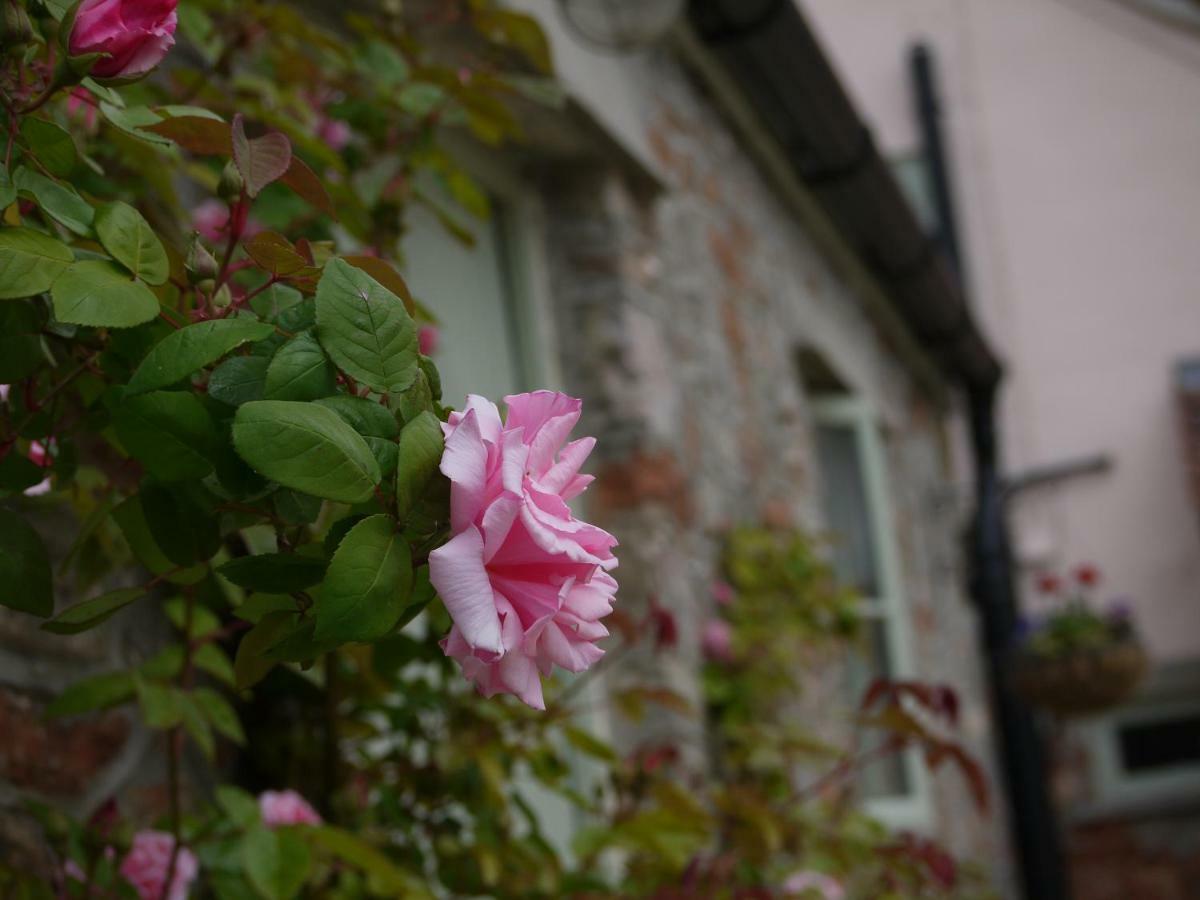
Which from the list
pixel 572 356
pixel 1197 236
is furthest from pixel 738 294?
pixel 1197 236

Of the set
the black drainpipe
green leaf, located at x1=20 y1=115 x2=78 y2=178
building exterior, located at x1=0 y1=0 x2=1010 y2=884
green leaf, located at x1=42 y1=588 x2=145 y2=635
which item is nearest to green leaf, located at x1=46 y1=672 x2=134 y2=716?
building exterior, located at x1=0 y1=0 x2=1010 y2=884

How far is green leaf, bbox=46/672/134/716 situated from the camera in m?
1.33

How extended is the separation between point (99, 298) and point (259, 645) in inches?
7.6

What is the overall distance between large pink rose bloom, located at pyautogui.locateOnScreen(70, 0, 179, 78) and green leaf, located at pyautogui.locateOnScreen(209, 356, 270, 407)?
7.7 inches

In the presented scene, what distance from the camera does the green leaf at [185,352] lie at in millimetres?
722

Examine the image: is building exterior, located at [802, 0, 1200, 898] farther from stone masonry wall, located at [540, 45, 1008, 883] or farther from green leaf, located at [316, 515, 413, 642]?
green leaf, located at [316, 515, 413, 642]

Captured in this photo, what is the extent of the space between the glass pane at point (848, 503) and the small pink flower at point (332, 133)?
402 centimetres

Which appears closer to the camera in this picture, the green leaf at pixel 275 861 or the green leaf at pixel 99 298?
the green leaf at pixel 99 298

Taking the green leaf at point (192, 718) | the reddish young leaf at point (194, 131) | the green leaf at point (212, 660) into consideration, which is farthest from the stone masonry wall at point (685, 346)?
the reddish young leaf at point (194, 131)

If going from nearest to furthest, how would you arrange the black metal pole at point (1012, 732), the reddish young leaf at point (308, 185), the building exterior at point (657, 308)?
the reddish young leaf at point (308, 185) → the building exterior at point (657, 308) → the black metal pole at point (1012, 732)

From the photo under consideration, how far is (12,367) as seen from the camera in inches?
32.9

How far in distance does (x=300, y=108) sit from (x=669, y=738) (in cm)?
172

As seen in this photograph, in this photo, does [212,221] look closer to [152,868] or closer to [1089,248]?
[152,868]

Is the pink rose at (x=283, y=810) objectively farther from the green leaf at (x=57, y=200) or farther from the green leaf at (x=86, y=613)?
the green leaf at (x=57, y=200)
